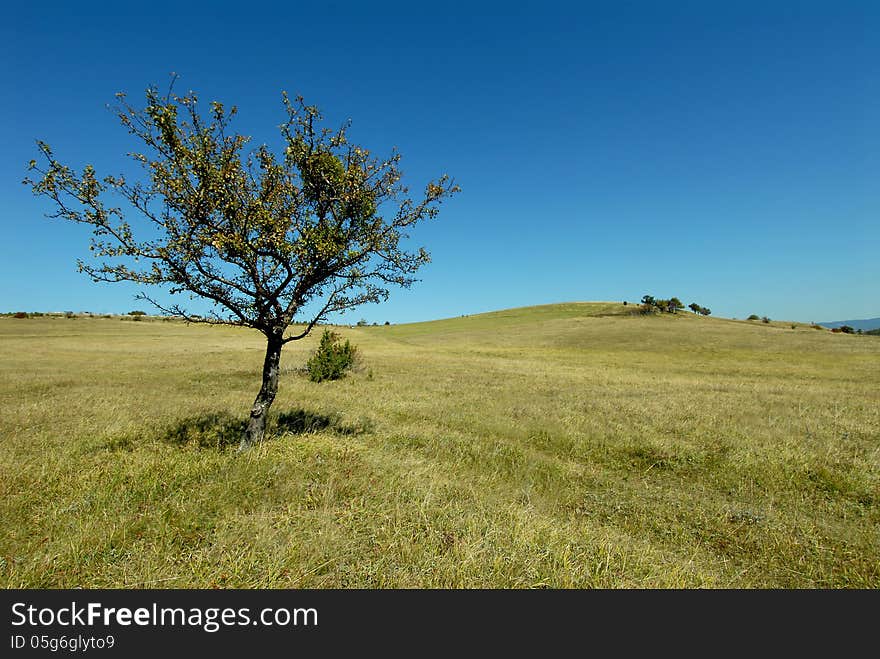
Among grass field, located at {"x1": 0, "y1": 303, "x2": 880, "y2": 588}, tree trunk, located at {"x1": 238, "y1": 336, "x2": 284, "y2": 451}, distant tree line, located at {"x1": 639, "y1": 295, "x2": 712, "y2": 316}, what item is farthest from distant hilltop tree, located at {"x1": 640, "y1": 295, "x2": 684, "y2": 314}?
tree trunk, located at {"x1": 238, "y1": 336, "x2": 284, "y2": 451}

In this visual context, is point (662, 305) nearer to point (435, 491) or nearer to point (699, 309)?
point (699, 309)

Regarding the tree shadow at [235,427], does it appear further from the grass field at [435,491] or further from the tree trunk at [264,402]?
the tree trunk at [264,402]

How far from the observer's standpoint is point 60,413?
39.9 ft

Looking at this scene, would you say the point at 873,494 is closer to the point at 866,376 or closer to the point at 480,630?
the point at 480,630

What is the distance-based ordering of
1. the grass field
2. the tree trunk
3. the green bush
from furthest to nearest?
1. the green bush
2. the tree trunk
3. the grass field

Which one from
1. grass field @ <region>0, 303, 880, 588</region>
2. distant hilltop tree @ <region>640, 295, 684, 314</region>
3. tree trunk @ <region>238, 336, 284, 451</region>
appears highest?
distant hilltop tree @ <region>640, 295, 684, 314</region>

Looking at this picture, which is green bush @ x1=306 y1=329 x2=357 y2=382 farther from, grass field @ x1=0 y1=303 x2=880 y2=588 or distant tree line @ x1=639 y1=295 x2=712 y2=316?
distant tree line @ x1=639 y1=295 x2=712 y2=316

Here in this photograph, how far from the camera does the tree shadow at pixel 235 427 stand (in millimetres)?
9641

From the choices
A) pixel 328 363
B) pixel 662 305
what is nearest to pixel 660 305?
pixel 662 305

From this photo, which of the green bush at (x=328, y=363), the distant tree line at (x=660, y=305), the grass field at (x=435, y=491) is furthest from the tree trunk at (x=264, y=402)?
the distant tree line at (x=660, y=305)

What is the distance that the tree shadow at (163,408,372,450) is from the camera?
9.64m

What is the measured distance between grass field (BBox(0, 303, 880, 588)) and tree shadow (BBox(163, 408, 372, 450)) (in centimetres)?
10

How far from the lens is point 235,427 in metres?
11.1

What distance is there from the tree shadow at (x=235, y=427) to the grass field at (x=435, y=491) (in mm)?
100
